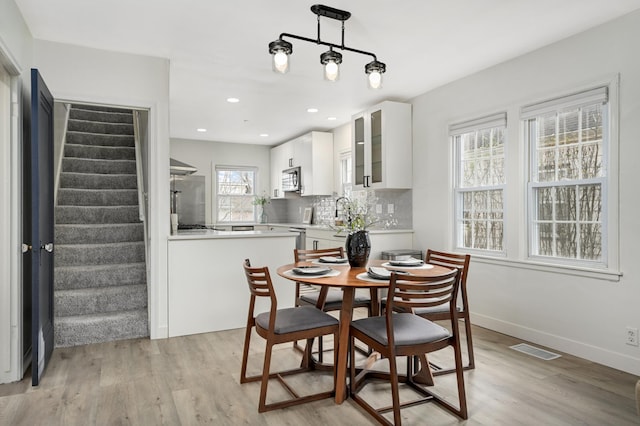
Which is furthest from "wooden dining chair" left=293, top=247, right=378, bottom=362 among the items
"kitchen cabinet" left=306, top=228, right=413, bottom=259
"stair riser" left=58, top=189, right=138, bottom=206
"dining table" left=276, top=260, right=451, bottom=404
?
"stair riser" left=58, top=189, right=138, bottom=206

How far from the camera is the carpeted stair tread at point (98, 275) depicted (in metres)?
4.03

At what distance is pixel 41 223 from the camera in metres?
2.82

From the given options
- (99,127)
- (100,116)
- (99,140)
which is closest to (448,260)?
(99,140)

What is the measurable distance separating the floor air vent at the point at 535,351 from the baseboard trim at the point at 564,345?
0.37 ft

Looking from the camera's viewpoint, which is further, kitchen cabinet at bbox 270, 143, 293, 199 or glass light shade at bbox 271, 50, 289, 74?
kitchen cabinet at bbox 270, 143, 293, 199

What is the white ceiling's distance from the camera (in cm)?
273

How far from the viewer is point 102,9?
2768 millimetres

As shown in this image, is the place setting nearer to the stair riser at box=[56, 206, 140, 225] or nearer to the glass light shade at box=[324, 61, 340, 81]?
the glass light shade at box=[324, 61, 340, 81]

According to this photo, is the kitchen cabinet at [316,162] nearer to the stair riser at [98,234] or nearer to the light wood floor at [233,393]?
the stair riser at [98,234]

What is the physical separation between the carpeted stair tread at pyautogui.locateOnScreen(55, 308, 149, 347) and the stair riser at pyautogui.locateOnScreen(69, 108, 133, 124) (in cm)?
318

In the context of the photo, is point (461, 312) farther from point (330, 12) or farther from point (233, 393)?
point (330, 12)

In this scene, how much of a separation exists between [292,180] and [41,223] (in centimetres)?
445

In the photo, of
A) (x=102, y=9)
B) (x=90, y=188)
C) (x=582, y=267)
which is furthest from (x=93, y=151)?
(x=582, y=267)

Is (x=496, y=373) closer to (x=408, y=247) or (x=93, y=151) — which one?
(x=408, y=247)
